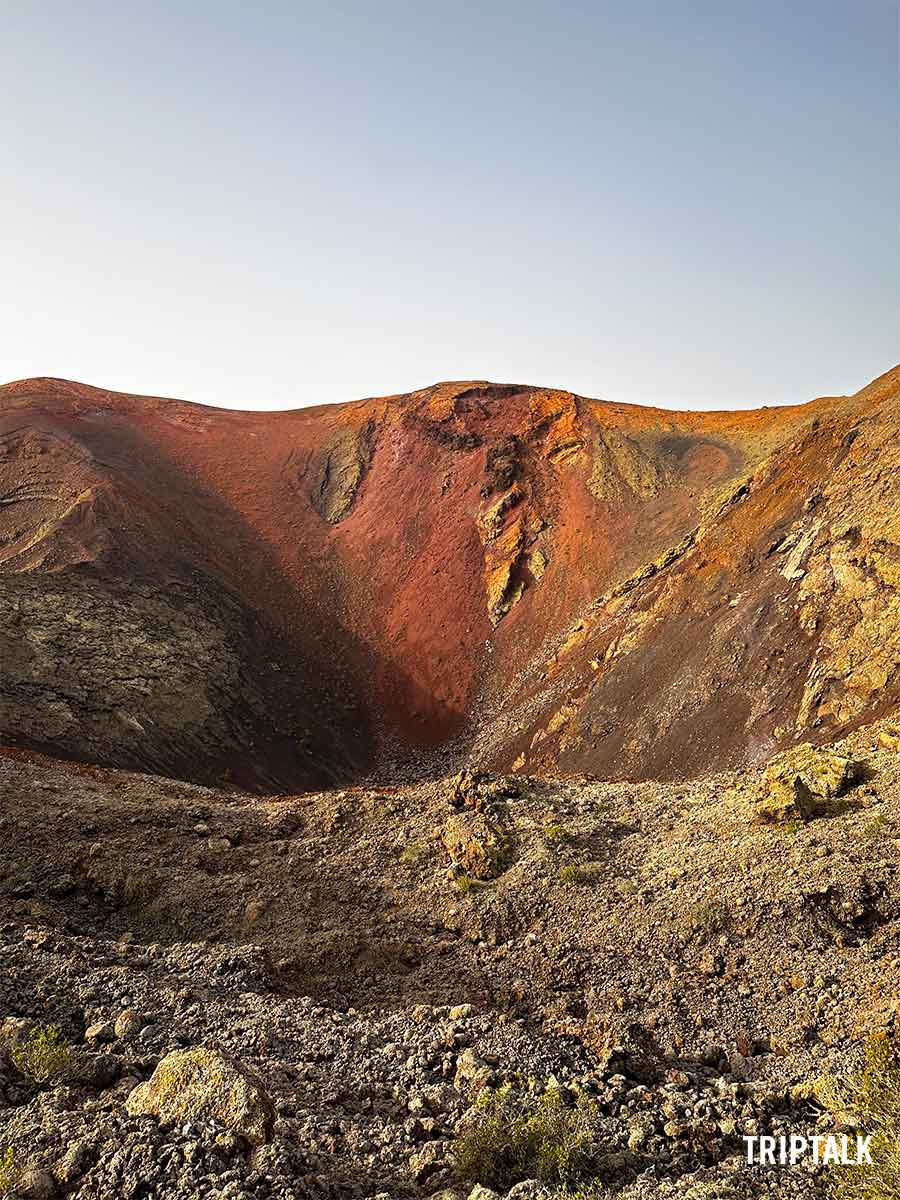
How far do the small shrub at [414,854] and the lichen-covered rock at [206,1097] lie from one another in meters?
4.80

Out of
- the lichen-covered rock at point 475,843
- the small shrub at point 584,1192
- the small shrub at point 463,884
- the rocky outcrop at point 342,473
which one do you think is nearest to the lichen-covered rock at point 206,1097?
the small shrub at point 584,1192

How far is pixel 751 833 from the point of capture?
9305 mm

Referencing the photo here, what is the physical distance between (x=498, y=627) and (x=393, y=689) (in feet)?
17.4

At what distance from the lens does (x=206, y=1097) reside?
16.0 feet

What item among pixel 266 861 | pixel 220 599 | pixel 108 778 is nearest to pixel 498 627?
pixel 220 599

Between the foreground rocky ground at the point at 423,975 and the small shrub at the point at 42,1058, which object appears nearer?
the foreground rocky ground at the point at 423,975

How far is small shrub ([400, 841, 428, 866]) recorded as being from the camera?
9.96 meters

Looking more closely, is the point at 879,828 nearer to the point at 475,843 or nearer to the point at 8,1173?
the point at 475,843

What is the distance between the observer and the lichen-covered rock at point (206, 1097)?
4.75m

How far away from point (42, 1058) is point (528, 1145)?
11.8ft

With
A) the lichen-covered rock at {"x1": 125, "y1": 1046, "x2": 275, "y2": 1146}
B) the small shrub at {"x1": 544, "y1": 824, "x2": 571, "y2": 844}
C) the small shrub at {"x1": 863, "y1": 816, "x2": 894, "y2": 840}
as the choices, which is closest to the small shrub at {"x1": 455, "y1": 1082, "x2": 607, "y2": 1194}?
the lichen-covered rock at {"x1": 125, "y1": 1046, "x2": 275, "y2": 1146}

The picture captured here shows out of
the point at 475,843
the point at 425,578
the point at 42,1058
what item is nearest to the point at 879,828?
the point at 475,843

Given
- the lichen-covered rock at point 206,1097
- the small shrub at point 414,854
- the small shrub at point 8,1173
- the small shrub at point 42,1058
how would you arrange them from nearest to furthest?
the small shrub at point 8,1173, the lichen-covered rock at point 206,1097, the small shrub at point 42,1058, the small shrub at point 414,854

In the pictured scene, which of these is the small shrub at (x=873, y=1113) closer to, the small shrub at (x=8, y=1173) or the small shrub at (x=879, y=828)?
the small shrub at (x=879, y=828)
